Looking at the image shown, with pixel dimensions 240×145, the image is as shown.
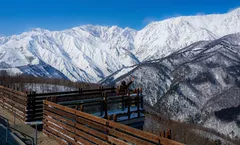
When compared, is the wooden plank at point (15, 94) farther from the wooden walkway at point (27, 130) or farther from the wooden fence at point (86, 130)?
the wooden fence at point (86, 130)

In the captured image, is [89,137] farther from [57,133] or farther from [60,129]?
[57,133]

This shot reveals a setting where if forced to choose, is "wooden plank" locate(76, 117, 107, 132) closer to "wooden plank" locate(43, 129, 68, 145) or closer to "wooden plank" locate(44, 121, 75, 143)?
"wooden plank" locate(44, 121, 75, 143)

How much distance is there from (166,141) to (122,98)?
384 inches

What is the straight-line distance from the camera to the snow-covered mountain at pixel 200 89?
423 ft

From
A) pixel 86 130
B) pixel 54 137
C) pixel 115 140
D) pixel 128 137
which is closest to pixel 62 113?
pixel 54 137

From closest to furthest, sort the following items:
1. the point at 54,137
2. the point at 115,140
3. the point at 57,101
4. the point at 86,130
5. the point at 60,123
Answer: the point at 115,140, the point at 86,130, the point at 60,123, the point at 54,137, the point at 57,101

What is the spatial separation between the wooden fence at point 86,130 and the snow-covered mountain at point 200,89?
113m

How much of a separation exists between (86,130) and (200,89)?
512 ft

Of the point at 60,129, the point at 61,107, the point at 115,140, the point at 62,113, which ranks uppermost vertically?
the point at 61,107

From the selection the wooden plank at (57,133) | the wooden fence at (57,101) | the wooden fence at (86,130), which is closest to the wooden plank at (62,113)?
the wooden fence at (86,130)

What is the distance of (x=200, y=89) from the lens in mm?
159500

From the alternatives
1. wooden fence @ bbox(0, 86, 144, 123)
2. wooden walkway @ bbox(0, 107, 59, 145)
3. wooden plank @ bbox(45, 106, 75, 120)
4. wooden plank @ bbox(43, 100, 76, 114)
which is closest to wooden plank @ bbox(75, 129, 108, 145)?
wooden plank @ bbox(45, 106, 75, 120)

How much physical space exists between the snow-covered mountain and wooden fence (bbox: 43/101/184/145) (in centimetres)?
11322

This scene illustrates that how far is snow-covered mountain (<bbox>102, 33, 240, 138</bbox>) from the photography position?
12900 centimetres
